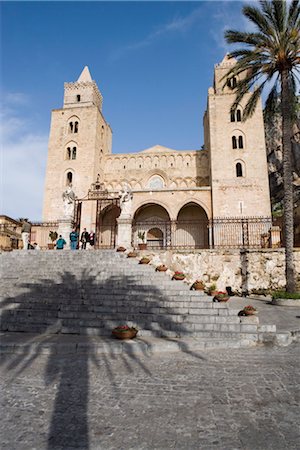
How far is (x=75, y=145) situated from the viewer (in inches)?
1109

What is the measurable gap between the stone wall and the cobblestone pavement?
838cm

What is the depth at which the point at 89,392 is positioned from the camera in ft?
12.1

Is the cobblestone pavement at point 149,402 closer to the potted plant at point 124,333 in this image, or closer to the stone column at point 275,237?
the potted plant at point 124,333

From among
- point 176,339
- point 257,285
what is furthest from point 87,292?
point 257,285

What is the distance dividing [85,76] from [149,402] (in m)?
34.5

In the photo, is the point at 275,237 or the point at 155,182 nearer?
the point at 275,237

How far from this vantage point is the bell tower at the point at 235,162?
23.5 meters

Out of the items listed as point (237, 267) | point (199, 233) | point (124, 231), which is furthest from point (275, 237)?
point (199, 233)

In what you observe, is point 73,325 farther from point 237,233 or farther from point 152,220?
point 152,220

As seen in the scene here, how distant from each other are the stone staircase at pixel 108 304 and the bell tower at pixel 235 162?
48.7 ft

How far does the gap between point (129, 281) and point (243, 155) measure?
19688mm

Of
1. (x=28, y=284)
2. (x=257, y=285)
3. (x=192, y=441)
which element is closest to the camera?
(x=192, y=441)

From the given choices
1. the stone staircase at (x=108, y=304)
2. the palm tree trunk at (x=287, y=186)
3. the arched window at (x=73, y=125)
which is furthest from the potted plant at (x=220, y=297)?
the arched window at (x=73, y=125)

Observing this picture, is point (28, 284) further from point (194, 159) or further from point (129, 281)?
point (194, 159)
